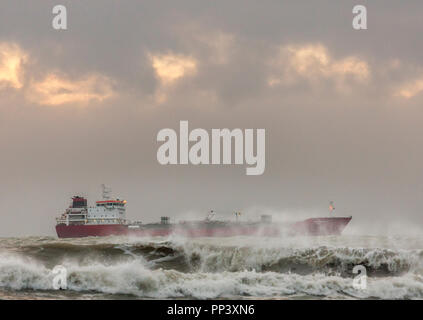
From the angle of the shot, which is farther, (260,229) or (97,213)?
(97,213)

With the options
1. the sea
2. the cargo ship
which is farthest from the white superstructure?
the sea

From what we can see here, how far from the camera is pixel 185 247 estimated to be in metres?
30.9

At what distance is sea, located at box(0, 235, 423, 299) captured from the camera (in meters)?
22.4

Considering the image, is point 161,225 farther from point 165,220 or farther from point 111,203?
point 111,203

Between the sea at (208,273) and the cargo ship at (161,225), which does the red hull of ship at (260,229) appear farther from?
the sea at (208,273)

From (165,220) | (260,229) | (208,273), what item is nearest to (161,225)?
(165,220)

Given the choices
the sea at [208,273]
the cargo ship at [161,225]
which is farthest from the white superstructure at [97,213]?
the sea at [208,273]

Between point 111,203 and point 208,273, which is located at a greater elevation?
point 111,203

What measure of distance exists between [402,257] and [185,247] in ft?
39.3

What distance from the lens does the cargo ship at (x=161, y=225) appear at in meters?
76.8

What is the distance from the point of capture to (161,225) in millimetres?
81812

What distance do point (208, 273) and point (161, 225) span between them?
57.0 meters

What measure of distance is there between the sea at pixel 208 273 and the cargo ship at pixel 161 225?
4547cm
